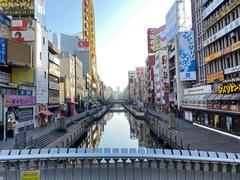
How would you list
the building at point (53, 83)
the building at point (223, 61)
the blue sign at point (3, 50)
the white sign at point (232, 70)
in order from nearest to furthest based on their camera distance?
the building at point (223, 61)
the white sign at point (232, 70)
the blue sign at point (3, 50)
the building at point (53, 83)

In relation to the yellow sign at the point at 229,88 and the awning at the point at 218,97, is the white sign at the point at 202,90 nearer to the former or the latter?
the awning at the point at 218,97

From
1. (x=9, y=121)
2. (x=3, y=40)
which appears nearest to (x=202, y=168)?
(x=9, y=121)

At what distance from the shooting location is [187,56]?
73.7 meters

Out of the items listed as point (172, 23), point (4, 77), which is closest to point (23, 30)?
point (4, 77)

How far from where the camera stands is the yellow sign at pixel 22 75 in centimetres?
5481

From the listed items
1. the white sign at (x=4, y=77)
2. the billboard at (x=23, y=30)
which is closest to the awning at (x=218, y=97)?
the white sign at (x=4, y=77)

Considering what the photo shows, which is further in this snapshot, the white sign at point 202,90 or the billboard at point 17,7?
the billboard at point 17,7

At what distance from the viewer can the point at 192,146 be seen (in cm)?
3238

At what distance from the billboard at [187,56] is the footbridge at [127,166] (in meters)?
58.2

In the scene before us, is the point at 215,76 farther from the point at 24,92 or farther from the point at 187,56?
the point at 24,92

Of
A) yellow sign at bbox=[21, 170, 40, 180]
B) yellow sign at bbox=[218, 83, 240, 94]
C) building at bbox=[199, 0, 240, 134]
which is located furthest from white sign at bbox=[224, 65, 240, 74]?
yellow sign at bbox=[21, 170, 40, 180]

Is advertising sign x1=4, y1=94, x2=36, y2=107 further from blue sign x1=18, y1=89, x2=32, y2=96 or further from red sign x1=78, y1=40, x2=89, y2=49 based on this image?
red sign x1=78, y1=40, x2=89, y2=49

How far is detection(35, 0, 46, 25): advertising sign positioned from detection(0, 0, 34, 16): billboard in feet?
5.00

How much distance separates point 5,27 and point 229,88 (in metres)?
41.8
